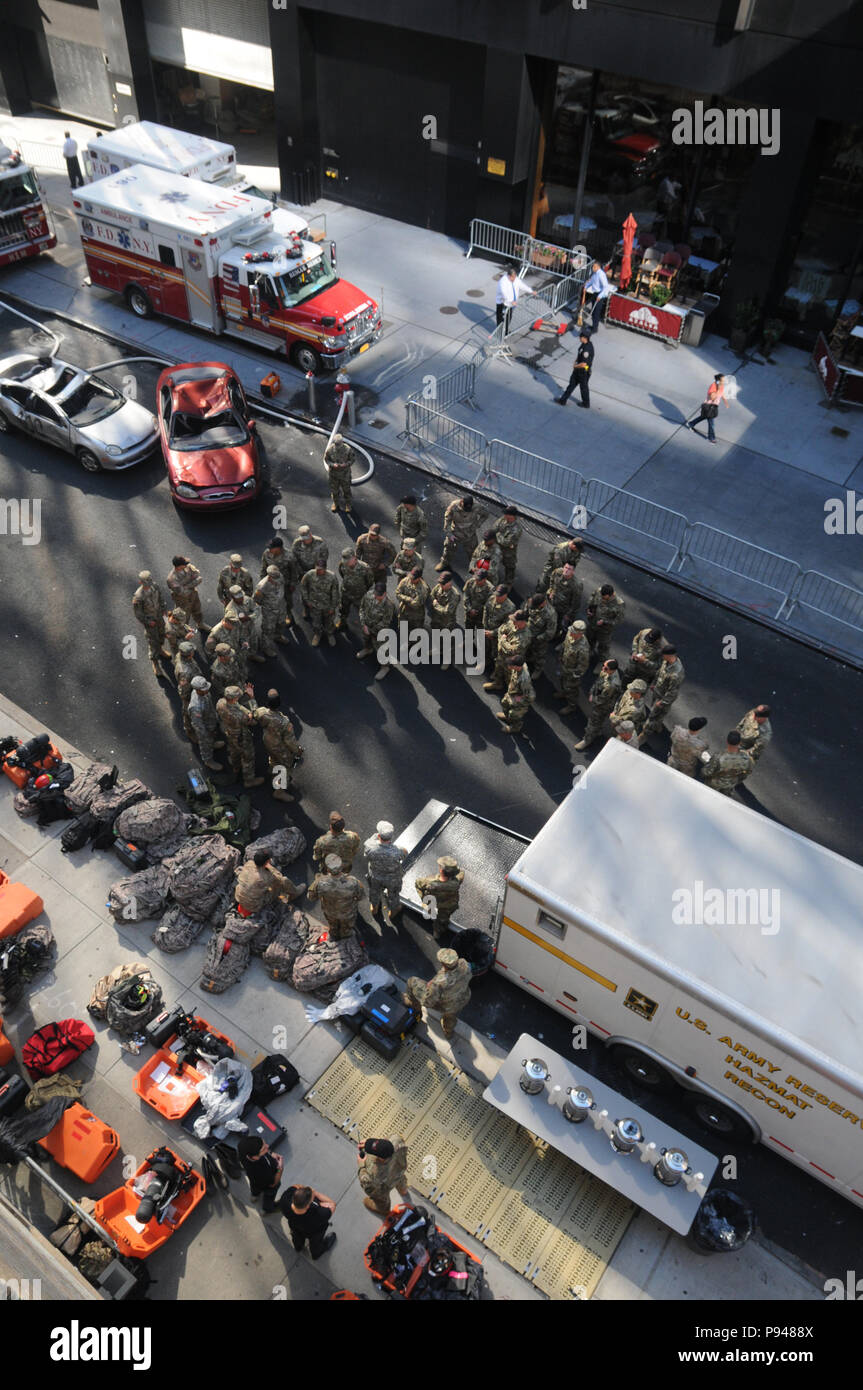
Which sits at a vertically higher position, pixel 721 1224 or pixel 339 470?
pixel 721 1224

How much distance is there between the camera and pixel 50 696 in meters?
14.4

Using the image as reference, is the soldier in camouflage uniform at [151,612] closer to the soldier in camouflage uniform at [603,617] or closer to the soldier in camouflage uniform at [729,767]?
the soldier in camouflage uniform at [603,617]

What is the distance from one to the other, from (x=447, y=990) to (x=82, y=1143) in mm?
4011

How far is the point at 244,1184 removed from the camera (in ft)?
31.0

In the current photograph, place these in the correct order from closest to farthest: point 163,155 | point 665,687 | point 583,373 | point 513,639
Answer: point 665,687
point 513,639
point 583,373
point 163,155

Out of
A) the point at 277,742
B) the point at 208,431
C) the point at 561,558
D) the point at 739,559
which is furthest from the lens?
the point at 208,431

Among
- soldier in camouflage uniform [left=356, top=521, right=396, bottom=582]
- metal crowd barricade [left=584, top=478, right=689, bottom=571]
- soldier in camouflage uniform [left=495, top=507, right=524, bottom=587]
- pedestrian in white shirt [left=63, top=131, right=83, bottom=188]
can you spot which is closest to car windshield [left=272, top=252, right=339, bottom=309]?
metal crowd barricade [left=584, top=478, right=689, bottom=571]

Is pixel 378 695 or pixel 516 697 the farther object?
pixel 378 695

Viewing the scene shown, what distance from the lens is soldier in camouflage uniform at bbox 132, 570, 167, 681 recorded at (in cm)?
1367

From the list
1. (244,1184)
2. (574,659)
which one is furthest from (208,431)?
(244,1184)

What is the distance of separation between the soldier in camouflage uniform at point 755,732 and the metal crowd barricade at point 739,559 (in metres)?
4.54

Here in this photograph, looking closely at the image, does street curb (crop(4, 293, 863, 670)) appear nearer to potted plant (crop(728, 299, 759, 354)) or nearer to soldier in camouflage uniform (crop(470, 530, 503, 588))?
soldier in camouflage uniform (crop(470, 530, 503, 588))

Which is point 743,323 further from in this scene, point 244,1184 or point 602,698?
point 244,1184

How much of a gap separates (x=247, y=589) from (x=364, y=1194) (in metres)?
8.86
